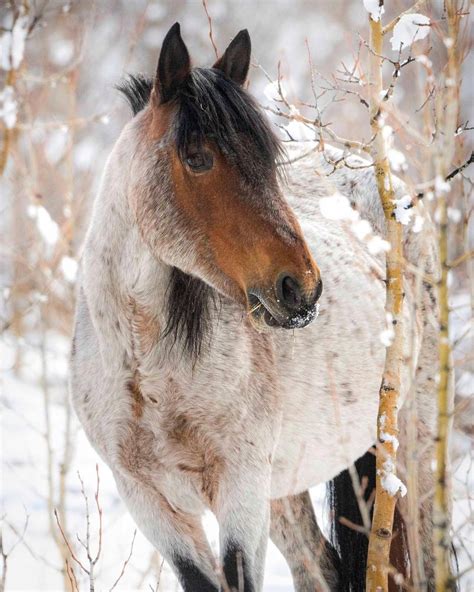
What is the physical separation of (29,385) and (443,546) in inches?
427

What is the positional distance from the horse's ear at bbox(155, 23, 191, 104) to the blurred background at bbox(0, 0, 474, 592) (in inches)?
11.9

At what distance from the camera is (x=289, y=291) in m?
2.68

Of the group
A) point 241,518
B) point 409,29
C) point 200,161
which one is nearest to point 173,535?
point 241,518

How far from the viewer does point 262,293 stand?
274 cm

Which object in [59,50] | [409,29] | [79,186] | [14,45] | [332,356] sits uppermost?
[59,50]

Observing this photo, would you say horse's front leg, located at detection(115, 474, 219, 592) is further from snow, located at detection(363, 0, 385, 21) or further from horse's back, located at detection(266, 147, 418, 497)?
snow, located at detection(363, 0, 385, 21)

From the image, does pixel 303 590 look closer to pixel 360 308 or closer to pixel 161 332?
pixel 360 308

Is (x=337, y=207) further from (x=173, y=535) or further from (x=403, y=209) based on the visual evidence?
(x=173, y=535)

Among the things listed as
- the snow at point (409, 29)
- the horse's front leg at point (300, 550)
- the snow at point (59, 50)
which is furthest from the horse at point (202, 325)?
the snow at point (59, 50)

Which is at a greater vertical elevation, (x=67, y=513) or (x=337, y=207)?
(x=67, y=513)

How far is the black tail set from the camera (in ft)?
14.6

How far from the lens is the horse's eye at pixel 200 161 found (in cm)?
290

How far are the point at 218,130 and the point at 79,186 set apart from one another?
4.66 meters

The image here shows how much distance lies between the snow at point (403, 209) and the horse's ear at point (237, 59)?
0.94 meters
